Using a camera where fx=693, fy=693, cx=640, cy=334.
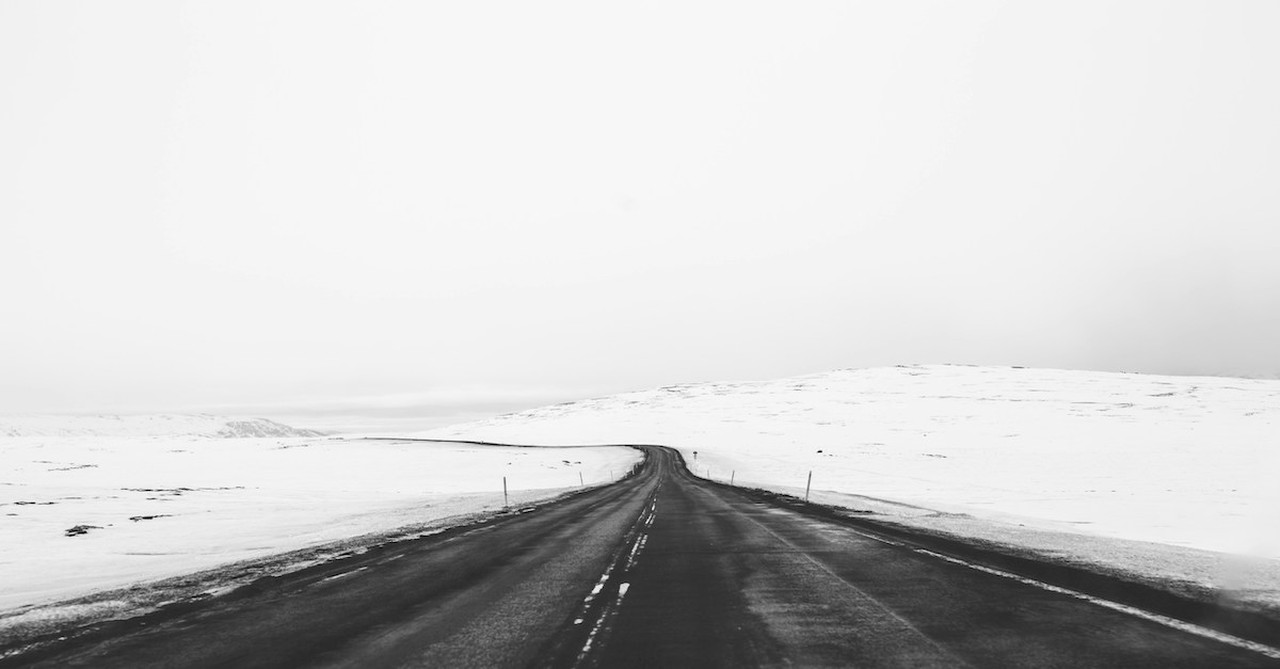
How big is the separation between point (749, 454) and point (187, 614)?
73.7 meters

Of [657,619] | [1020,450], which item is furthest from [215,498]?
[1020,450]

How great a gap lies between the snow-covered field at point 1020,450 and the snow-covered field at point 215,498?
17.9m

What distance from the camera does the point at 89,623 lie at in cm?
939

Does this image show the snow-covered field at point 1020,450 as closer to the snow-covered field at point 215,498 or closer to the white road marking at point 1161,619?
the white road marking at point 1161,619

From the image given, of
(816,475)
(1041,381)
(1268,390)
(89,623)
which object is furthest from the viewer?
(1041,381)

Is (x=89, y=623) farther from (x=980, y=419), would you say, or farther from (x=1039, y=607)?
(x=980, y=419)

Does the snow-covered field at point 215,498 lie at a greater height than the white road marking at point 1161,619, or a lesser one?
lesser

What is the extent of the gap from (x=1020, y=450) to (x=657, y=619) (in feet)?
238

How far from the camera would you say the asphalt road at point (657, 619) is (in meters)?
7.00

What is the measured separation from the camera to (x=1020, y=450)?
2751 inches

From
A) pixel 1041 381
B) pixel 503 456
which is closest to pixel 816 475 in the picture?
pixel 503 456

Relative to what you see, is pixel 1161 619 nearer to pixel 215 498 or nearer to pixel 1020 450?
pixel 215 498

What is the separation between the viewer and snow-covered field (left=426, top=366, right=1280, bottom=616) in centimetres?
1948

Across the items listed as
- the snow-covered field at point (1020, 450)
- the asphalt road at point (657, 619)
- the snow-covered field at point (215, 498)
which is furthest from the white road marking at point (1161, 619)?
the snow-covered field at point (215, 498)
